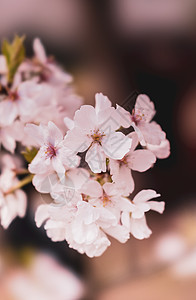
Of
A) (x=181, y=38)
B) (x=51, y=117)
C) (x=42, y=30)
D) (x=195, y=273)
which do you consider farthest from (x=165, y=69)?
(x=51, y=117)

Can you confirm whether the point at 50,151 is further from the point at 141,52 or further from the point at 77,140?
the point at 141,52

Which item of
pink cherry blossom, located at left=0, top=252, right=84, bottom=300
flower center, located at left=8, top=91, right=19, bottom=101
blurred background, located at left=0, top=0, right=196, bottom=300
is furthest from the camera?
blurred background, located at left=0, top=0, right=196, bottom=300

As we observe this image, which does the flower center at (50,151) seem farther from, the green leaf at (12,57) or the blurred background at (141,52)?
the blurred background at (141,52)

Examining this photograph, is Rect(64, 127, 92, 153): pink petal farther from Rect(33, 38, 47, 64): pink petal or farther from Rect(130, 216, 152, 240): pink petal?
Rect(33, 38, 47, 64): pink petal

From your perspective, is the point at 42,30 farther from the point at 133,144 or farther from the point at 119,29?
the point at 133,144

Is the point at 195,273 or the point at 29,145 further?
the point at 195,273

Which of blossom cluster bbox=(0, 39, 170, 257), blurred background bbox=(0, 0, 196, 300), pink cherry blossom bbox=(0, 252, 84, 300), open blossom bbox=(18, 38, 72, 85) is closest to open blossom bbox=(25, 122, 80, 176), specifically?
blossom cluster bbox=(0, 39, 170, 257)

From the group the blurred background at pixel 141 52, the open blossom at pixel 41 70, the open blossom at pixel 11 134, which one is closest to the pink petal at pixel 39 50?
the open blossom at pixel 41 70

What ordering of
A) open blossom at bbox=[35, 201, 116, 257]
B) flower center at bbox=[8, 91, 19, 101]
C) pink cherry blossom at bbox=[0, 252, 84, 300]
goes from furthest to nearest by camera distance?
pink cherry blossom at bbox=[0, 252, 84, 300]
flower center at bbox=[8, 91, 19, 101]
open blossom at bbox=[35, 201, 116, 257]
